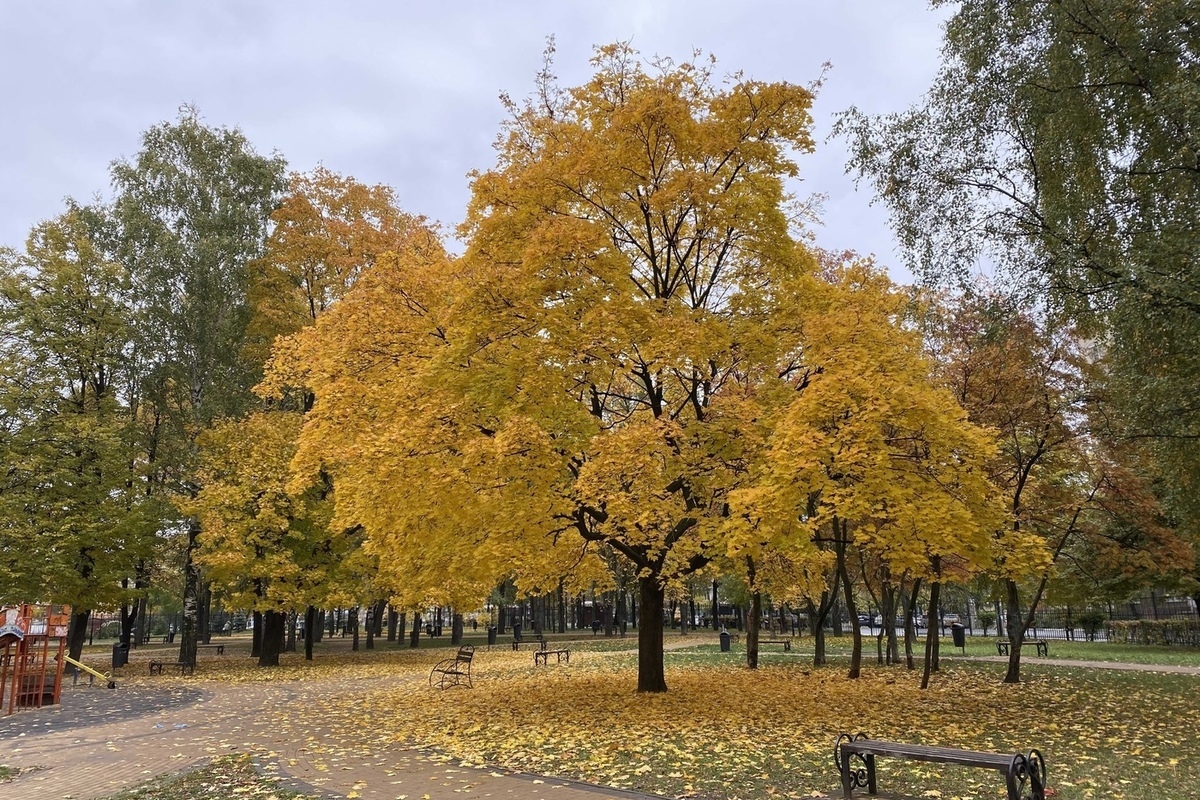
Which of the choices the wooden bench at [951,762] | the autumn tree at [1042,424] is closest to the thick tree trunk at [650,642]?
the wooden bench at [951,762]

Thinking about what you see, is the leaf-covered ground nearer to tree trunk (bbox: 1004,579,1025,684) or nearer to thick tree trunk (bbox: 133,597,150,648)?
tree trunk (bbox: 1004,579,1025,684)

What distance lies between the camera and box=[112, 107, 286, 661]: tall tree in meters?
25.4

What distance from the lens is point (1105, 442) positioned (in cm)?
1470

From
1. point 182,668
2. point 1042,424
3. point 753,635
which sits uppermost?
point 1042,424

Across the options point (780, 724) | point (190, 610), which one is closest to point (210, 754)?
point (780, 724)

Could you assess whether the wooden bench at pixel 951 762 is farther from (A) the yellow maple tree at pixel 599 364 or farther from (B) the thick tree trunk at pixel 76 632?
(B) the thick tree trunk at pixel 76 632

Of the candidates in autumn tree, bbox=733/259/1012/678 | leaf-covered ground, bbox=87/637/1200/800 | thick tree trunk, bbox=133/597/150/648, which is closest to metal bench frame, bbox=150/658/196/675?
leaf-covered ground, bbox=87/637/1200/800

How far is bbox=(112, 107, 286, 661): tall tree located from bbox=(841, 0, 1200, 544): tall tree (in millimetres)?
23579

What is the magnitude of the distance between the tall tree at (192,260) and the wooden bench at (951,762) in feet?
79.5

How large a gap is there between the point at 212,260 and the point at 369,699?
59.1ft

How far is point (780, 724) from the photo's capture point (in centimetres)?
1059

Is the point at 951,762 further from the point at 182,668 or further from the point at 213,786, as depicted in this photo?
the point at 182,668

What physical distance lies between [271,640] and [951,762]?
25.4m

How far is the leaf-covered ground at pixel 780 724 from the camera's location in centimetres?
740
